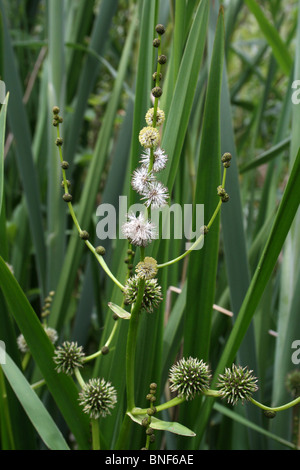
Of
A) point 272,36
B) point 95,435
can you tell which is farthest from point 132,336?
point 272,36

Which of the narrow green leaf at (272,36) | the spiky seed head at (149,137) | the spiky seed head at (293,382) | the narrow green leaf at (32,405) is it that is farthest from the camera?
the narrow green leaf at (272,36)

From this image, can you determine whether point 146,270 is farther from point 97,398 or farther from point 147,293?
point 97,398

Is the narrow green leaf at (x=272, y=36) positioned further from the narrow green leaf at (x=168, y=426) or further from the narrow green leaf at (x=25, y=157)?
the narrow green leaf at (x=168, y=426)

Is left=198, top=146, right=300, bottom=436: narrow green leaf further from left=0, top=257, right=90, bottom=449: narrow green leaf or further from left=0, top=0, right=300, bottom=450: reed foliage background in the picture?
left=0, top=257, right=90, bottom=449: narrow green leaf

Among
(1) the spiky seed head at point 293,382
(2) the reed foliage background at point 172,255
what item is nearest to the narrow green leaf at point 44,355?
(2) the reed foliage background at point 172,255

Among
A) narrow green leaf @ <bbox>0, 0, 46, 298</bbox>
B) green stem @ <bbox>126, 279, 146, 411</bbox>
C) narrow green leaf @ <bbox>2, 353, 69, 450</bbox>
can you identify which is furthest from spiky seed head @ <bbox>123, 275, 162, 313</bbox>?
narrow green leaf @ <bbox>0, 0, 46, 298</bbox>

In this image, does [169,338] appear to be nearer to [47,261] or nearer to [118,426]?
[118,426]
